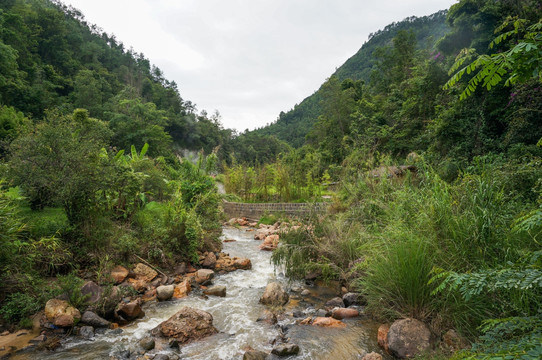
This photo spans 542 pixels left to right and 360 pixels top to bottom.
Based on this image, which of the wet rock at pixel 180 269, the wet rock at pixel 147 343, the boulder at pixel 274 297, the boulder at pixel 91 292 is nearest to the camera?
the wet rock at pixel 147 343

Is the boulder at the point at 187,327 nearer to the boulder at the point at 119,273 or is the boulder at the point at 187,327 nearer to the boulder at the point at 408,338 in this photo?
the boulder at the point at 119,273

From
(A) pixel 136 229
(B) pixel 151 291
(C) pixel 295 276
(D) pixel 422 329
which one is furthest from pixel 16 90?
(D) pixel 422 329

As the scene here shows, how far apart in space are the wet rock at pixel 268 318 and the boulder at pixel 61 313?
2517 mm

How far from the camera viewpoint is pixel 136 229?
→ 6.46m

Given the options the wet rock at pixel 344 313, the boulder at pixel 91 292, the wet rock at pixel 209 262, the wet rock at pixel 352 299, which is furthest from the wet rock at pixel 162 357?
the wet rock at pixel 209 262

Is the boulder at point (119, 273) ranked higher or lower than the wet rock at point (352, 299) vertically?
higher

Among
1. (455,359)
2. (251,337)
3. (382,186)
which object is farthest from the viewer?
(382,186)

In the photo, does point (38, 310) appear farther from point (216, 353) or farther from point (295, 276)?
point (295, 276)

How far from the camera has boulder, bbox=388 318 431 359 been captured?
2.96 metres

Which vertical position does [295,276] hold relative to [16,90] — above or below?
below

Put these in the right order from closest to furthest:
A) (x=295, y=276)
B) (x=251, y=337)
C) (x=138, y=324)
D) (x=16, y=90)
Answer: (x=251, y=337), (x=138, y=324), (x=295, y=276), (x=16, y=90)

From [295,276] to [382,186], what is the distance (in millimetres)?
2755

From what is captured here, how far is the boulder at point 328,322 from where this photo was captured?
3978 millimetres

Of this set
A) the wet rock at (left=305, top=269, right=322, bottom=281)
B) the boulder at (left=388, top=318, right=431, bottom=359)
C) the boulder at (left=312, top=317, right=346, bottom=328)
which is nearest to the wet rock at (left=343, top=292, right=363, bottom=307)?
the boulder at (left=312, top=317, right=346, bottom=328)
